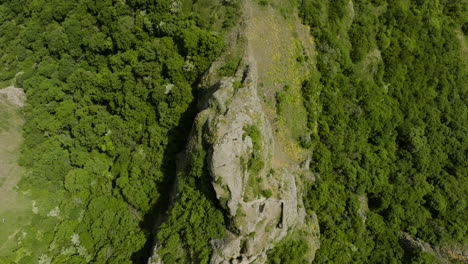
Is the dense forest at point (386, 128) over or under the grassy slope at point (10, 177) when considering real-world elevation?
over

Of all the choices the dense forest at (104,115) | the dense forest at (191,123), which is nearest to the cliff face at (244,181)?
the dense forest at (191,123)

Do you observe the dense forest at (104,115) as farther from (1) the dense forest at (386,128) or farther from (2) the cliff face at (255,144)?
(1) the dense forest at (386,128)

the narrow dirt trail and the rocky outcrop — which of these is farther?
the narrow dirt trail

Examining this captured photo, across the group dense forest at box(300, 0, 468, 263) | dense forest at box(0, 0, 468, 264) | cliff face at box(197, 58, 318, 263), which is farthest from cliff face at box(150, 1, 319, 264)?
dense forest at box(300, 0, 468, 263)

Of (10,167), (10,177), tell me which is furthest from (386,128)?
(10,167)

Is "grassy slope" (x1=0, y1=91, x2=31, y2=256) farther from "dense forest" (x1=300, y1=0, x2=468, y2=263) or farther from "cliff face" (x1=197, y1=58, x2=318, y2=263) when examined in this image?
"dense forest" (x1=300, y1=0, x2=468, y2=263)

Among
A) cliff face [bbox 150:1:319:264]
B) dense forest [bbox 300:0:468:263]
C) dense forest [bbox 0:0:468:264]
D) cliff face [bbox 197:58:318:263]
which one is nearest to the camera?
cliff face [bbox 197:58:318:263]

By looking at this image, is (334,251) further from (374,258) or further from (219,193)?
(219,193)

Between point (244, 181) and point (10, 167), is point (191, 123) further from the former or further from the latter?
point (10, 167)

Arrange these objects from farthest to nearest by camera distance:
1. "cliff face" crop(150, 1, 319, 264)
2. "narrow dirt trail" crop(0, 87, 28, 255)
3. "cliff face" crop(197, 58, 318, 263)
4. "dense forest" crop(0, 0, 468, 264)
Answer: "narrow dirt trail" crop(0, 87, 28, 255)
"dense forest" crop(0, 0, 468, 264)
"cliff face" crop(150, 1, 319, 264)
"cliff face" crop(197, 58, 318, 263)
